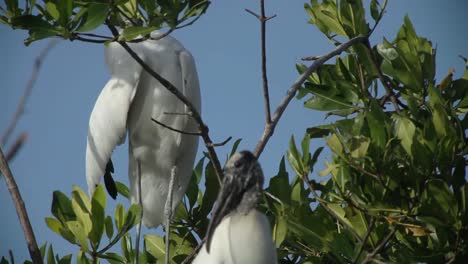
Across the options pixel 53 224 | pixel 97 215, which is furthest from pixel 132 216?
pixel 53 224

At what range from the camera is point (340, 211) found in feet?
11.0

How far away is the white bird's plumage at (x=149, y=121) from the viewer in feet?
14.2

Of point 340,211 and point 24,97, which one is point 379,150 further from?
point 24,97

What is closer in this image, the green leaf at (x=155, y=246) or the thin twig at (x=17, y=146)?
the thin twig at (x=17, y=146)

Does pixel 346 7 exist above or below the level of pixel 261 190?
above

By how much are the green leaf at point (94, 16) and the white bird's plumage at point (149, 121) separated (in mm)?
1346

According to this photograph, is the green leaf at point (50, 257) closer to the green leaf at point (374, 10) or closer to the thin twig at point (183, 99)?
the thin twig at point (183, 99)

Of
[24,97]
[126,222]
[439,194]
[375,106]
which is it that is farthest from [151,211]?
[24,97]

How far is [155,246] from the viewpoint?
4.09 meters

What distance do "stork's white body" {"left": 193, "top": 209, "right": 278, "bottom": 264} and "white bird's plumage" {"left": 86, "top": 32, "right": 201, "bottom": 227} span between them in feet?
3.72

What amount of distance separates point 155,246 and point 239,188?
42.4 inches

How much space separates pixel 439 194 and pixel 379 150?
0.26 meters

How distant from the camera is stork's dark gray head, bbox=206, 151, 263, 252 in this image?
3.13 meters

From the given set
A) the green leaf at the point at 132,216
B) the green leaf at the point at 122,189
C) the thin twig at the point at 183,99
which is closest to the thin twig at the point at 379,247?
the thin twig at the point at 183,99
